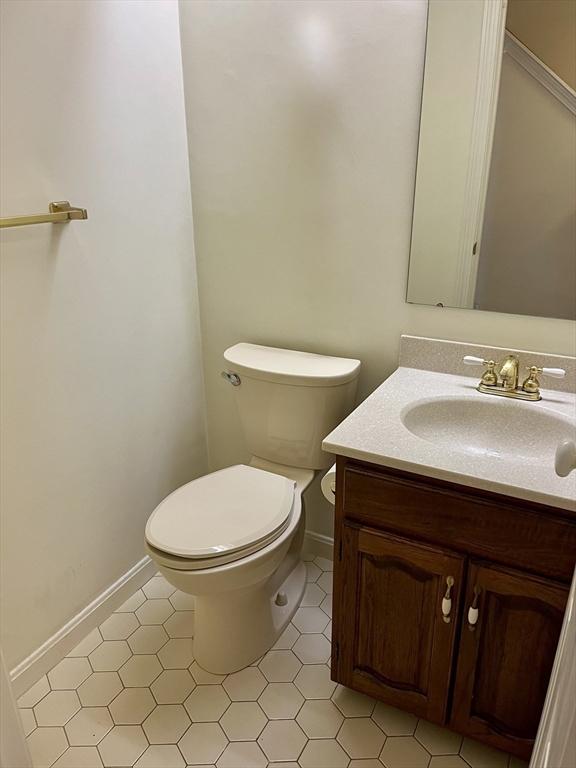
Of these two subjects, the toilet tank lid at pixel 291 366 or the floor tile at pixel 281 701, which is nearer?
the floor tile at pixel 281 701

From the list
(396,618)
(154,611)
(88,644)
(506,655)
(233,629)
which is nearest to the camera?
(506,655)

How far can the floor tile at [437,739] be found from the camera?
1489 millimetres

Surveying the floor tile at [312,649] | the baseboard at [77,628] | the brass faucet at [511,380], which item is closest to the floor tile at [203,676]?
the floor tile at [312,649]

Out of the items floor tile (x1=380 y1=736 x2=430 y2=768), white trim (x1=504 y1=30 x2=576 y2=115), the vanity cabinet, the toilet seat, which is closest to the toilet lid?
the toilet seat

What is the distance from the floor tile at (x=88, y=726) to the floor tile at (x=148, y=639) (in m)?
0.22

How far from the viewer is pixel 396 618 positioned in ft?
4.58

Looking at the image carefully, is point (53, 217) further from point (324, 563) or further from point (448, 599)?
point (324, 563)

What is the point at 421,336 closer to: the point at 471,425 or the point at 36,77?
the point at 471,425

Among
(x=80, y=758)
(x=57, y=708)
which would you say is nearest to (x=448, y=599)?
(x=80, y=758)

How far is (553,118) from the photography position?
1403 mm

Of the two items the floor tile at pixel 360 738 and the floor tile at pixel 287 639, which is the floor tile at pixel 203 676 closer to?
the floor tile at pixel 287 639

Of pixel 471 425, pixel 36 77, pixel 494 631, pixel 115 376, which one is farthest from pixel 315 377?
pixel 36 77

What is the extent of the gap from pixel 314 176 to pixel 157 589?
4.77 feet

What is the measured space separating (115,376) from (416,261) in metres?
0.95
